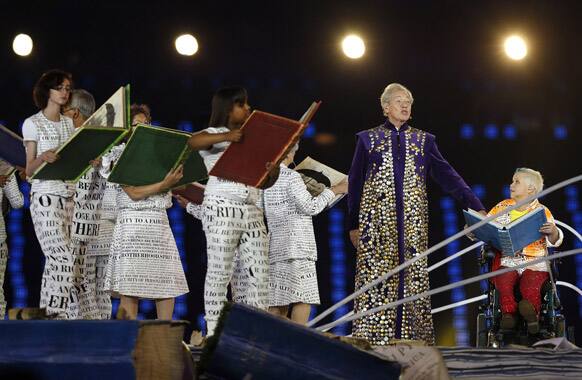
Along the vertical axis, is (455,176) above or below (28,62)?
below

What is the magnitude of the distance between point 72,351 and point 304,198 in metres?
3.23

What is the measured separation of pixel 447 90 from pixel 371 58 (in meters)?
0.59

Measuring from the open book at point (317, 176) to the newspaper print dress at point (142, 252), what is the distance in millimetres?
986

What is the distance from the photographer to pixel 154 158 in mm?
4617

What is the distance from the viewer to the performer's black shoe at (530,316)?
5.33 m

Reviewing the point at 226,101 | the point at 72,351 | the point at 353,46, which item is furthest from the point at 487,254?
the point at 72,351

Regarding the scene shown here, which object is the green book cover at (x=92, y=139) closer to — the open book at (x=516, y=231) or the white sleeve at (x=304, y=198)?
the white sleeve at (x=304, y=198)

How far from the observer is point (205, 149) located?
430 cm

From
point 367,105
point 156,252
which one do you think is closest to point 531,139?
point 367,105

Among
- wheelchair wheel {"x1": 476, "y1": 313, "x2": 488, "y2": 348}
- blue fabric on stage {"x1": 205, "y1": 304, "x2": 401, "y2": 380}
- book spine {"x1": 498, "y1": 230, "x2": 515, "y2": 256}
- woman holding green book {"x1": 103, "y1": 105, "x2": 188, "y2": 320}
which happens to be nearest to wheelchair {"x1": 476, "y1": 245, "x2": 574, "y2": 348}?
wheelchair wheel {"x1": 476, "y1": 313, "x2": 488, "y2": 348}

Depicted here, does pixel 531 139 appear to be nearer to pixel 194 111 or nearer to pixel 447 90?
pixel 447 90

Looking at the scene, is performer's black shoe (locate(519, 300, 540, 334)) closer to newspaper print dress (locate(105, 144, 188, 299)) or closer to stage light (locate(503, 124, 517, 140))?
newspaper print dress (locate(105, 144, 188, 299))

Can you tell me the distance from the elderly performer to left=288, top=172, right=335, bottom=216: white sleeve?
17.2 inches

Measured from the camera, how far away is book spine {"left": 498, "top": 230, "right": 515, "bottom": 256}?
517cm
